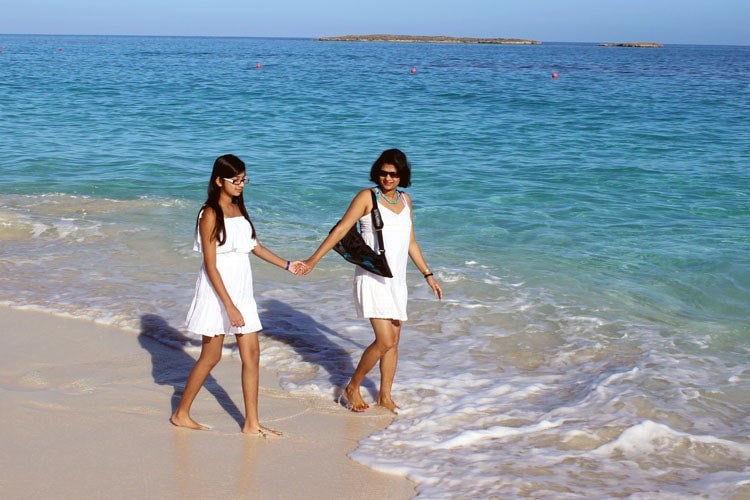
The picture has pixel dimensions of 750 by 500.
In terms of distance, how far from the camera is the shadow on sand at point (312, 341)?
238 inches

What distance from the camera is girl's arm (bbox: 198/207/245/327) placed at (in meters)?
4.48

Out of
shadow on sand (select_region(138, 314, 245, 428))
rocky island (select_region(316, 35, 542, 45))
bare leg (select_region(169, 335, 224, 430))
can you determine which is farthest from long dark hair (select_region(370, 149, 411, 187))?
rocky island (select_region(316, 35, 542, 45))

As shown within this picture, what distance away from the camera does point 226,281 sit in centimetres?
459

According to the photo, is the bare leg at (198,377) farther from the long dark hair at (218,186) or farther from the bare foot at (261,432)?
the long dark hair at (218,186)

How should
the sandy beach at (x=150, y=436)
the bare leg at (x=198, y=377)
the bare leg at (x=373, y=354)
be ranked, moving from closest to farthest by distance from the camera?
the sandy beach at (x=150, y=436)
the bare leg at (x=198, y=377)
the bare leg at (x=373, y=354)

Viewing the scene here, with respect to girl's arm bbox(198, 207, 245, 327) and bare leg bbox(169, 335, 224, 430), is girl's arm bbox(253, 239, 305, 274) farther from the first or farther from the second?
bare leg bbox(169, 335, 224, 430)

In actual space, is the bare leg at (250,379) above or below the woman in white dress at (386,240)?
below

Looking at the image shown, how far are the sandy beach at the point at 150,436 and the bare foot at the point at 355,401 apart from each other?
52 millimetres

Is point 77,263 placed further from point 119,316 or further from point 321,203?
point 321,203

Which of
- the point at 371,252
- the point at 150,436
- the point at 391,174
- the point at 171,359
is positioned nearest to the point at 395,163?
the point at 391,174

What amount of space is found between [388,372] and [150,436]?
56.4 inches

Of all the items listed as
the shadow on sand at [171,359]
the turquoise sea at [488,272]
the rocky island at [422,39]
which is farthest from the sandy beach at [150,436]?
the rocky island at [422,39]

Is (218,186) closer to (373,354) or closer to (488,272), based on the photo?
(373,354)

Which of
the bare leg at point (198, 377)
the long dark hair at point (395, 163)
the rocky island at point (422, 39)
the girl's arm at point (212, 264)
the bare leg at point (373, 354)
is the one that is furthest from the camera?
the rocky island at point (422, 39)
